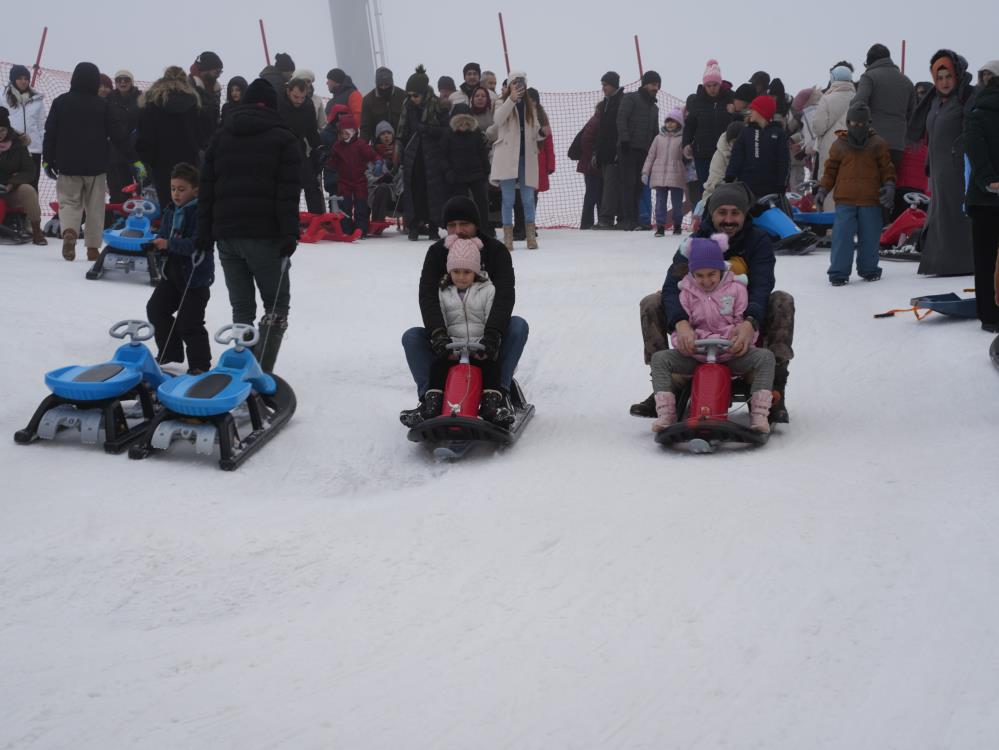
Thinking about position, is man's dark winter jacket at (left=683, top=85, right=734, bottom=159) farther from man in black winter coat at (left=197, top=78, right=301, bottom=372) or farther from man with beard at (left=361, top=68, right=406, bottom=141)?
man in black winter coat at (left=197, top=78, right=301, bottom=372)

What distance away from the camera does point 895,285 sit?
9.78m

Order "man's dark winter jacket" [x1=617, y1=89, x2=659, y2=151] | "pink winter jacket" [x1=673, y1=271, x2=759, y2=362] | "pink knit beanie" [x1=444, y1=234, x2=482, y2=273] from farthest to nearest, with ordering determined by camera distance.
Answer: "man's dark winter jacket" [x1=617, y1=89, x2=659, y2=151], "pink knit beanie" [x1=444, y1=234, x2=482, y2=273], "pink winter jacket" [x1=673, y1=271, x2=759, y2=362]

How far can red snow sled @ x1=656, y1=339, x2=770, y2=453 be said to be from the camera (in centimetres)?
542

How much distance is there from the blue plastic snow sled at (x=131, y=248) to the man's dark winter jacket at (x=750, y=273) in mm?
5823

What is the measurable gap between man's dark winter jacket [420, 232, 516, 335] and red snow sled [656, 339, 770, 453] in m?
0.99

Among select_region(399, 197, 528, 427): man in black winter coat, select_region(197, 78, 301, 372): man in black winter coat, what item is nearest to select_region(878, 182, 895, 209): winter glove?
select_region(399, 197, 528, 427): man in black winter coat

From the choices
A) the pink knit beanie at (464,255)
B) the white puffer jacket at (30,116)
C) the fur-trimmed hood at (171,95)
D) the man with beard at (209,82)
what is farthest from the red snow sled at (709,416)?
the white puffer jacket at (30,116)

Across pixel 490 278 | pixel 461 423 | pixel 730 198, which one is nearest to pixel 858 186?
pixel 730 198

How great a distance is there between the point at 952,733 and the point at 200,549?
9.15 feet

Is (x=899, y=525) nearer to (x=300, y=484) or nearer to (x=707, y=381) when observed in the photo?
(x=707, y=381)

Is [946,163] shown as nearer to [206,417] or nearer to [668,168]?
[668,168]

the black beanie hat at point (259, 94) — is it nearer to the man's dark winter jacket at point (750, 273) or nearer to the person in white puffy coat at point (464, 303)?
the person in white puffy coat at point (464, 303)

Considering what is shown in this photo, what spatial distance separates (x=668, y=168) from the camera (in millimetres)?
13758

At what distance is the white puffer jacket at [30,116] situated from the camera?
41.9 feet
